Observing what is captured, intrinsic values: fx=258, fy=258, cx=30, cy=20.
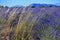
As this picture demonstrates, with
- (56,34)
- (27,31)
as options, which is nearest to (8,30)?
(27,31)

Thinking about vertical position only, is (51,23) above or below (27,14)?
below

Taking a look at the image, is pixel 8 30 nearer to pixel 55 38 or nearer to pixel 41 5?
pixel 55 38

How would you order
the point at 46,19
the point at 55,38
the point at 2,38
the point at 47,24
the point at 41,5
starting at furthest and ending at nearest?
the point at 41,5
the point at 46,19
the point at 47,24
the point at 2,38
the point at 55,38

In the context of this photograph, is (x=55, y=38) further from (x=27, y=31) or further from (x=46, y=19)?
(x=46, y=19)

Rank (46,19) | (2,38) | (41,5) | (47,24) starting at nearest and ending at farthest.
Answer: (2,38)
(47,24)
(46,19)
(41,5)

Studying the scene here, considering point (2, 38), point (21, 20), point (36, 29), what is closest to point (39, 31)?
point (36, 29)

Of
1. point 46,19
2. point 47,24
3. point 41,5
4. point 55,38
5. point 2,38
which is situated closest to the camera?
point 55,38

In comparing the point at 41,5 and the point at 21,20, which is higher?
the point at 21,20

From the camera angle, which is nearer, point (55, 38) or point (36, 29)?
point (55, 38)

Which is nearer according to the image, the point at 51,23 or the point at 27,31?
the point at 27,31
